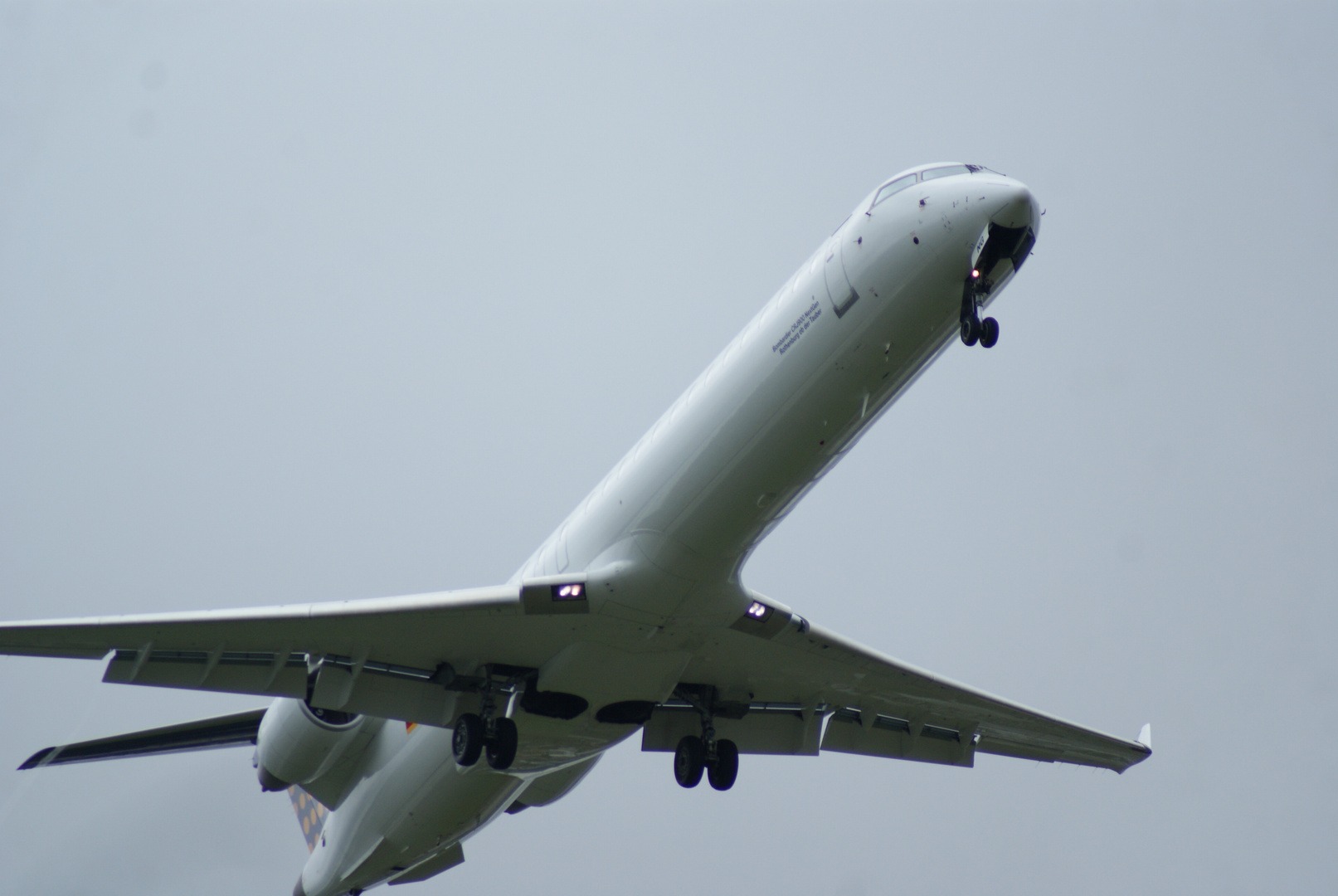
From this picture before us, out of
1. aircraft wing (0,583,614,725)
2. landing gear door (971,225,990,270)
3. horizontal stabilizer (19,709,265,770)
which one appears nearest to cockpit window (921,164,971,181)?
landing gear door (971,225,990,270)

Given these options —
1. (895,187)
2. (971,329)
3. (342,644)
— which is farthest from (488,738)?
(895,187)

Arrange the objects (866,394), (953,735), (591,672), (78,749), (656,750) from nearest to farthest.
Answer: (866,394) → (591,672) → (78,749) → (656,750) → (953,735)

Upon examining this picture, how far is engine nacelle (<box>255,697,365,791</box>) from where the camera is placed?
15.4 meters

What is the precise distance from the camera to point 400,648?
13.8m

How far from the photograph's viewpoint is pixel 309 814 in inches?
756

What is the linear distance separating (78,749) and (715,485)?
369 inches

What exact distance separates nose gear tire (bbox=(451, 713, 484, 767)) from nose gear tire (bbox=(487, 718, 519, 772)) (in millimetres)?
144

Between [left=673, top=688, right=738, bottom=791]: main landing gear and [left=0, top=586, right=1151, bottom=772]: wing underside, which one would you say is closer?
[left=0, top=586, right=1151, bottom=772]: wing underside

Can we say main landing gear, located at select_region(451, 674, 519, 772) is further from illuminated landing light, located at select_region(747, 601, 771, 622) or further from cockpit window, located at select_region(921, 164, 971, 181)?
cockpit window, located at select_region(921, 164, 971, 181)

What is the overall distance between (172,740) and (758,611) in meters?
8.43

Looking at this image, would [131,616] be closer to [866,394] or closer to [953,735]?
[866,394]

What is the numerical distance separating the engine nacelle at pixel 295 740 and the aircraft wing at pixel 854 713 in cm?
410

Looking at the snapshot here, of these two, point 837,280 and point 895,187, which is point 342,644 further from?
point 895,187

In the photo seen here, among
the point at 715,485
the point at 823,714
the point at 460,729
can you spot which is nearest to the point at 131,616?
the point at 460,729
